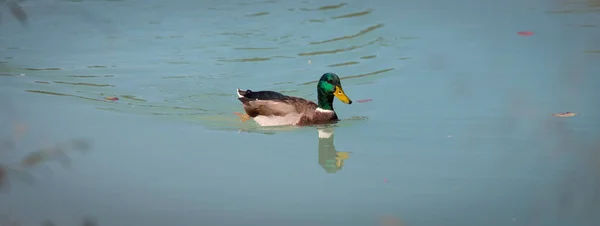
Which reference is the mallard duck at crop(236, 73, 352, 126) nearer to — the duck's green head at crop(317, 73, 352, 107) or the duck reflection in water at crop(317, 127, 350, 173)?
the duck's green head at crop(317, 73, 352, 107)

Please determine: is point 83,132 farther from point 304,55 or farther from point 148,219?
point 304,55

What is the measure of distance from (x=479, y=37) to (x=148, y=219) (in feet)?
27.8

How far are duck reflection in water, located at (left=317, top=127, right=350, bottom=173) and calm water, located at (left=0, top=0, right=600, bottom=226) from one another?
30 mm

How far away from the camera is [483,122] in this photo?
1005cm

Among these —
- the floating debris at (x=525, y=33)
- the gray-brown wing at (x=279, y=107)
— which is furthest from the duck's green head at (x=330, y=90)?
the floating debris at (x=525, y=33)

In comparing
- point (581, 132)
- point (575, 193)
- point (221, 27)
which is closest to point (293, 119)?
point (581, 132)

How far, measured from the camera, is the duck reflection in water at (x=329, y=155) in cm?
871

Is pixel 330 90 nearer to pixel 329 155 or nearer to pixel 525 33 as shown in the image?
pixel 329 155

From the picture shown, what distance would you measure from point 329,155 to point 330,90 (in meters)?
1.77

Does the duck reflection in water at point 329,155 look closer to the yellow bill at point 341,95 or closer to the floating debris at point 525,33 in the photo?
the yellow bill at point 341,95

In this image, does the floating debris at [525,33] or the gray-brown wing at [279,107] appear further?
the floating debris at [525,33]

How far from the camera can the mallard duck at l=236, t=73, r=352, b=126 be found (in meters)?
10.8

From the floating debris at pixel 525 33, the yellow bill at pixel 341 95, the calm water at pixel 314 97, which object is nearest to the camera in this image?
the calm water at pixel 314 97

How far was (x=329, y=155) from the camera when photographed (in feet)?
30.2
